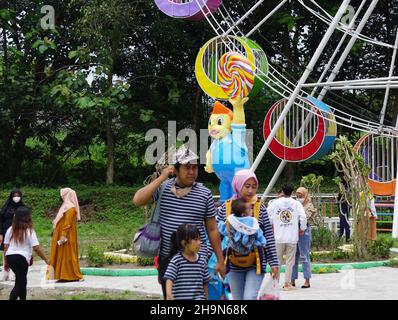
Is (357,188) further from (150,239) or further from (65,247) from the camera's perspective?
(150,239)

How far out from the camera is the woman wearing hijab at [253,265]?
800cm

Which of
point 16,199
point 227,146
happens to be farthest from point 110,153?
point 227,146

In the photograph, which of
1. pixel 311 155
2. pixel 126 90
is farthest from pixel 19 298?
pixel 126 90

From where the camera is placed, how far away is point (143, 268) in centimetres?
1438

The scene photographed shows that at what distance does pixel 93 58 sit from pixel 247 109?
17.0 feet

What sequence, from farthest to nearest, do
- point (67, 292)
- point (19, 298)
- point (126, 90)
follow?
point (126, 90)
point (67, 292)
point (19, 298)

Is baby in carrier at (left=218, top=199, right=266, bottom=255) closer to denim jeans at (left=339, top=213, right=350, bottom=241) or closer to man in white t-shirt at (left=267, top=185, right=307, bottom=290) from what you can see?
man in white t-shirt at (left=267, top=185, right=307, bottom=290)

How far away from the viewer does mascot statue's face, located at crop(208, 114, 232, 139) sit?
44.5ft

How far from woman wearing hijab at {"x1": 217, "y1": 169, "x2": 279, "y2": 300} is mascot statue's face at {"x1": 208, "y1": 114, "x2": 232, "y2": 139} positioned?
526 cm

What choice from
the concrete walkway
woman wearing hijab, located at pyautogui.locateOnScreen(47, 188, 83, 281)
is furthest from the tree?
woman wearing hijab, located at pyautogui.locateOnScreen(47, 188, 83, 281)

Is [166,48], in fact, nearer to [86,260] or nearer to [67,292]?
[86,260]

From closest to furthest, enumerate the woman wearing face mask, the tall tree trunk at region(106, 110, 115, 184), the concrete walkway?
the concrete walkway → the woman wearing face mask → the tall tree trunk at region(106, 110, 115, 184)

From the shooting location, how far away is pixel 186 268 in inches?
294

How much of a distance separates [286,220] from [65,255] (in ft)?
11.9
